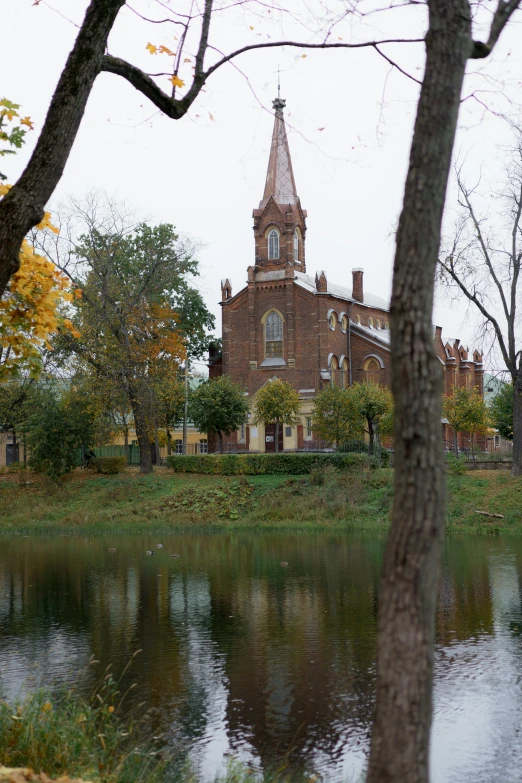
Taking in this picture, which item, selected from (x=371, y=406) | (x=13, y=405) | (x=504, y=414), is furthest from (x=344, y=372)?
(x=13, y=405)

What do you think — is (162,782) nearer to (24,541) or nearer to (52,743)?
(52,743)

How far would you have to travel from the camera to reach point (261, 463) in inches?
1585

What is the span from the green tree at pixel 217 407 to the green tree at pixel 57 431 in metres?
5.94

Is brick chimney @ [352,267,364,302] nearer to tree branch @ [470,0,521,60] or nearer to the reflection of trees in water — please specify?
the reflection of trees in water

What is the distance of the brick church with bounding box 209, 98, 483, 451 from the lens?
54.4m

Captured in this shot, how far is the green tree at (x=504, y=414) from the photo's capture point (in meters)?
53.3

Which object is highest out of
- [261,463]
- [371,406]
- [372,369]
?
[372,369]

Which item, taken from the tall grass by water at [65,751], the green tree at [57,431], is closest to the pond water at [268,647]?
the tall grass by water at [65,751]

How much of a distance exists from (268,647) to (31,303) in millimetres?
7483

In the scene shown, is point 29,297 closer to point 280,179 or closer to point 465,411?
point 465,411

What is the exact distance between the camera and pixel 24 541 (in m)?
30.5

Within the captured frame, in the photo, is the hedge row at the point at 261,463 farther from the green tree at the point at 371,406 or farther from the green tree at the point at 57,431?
the green tree at the point at 57,431

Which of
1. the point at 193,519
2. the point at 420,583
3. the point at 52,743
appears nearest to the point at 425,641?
the point at 420,583

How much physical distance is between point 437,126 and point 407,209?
459 mm
